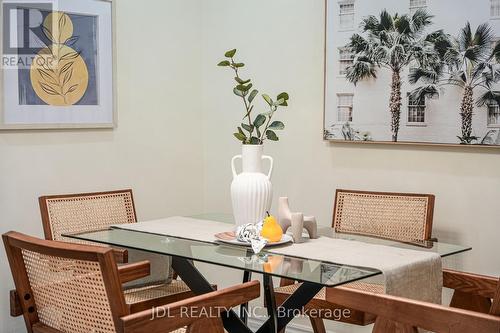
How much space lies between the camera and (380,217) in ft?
12.8

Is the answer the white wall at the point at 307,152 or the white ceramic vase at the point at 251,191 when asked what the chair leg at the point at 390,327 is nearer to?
the white ceramic vase at the point at 251,191

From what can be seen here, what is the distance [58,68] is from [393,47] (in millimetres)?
1894

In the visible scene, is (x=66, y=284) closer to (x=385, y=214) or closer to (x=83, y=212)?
(x=83, y=212)

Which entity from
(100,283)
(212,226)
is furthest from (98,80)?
(100,283)

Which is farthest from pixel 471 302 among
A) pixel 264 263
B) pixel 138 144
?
pixel 138 144

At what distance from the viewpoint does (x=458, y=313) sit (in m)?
2.37

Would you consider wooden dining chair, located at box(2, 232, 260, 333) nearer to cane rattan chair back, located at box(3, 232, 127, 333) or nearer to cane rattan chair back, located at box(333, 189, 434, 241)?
cane rattan chair back, located at box(3, 232, 127, 333)

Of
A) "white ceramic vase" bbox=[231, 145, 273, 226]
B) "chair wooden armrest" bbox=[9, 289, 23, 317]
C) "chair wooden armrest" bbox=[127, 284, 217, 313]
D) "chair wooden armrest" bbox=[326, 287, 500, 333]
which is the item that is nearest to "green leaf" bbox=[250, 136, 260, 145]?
"white ceramic vase" bbox=[231, 145, 273, 226]

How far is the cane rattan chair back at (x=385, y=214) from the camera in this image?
3.75 meters

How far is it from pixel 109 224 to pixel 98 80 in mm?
932

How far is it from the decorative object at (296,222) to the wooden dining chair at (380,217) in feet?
1.29

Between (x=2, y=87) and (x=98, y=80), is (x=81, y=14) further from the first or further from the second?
(x=2, y=87)

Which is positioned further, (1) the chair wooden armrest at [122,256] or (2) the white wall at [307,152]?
(2) the white wall at [307,152]

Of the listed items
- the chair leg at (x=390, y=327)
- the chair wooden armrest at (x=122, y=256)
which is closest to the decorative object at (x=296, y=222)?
the chair leg at (x=390, y=327)
